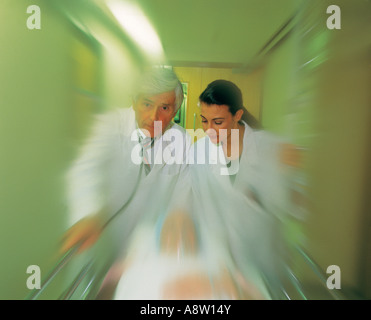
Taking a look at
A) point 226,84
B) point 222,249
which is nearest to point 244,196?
point 222,249

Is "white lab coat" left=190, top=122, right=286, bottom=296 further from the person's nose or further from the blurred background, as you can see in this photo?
the person's nose

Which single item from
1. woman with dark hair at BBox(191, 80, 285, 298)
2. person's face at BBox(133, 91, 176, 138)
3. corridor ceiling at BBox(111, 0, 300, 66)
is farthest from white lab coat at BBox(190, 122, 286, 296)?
corridor ceiling at BBox(111, 0, 300, 66)

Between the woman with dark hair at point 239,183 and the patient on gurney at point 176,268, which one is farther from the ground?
the woman with dark hair at point 239,183

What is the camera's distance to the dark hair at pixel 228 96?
0.63 meters

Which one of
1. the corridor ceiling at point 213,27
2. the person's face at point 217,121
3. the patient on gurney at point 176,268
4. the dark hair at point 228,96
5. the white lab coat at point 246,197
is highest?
the corridor ceiling at point 213,27

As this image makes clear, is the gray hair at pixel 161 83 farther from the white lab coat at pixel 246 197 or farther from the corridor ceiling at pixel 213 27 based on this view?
the white lab coat at pixel 246 197

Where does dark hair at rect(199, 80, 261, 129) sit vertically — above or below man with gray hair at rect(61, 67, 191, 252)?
above

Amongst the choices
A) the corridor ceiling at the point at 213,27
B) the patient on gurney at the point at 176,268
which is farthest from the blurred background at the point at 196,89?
the patient on gurney at the point at 176,268

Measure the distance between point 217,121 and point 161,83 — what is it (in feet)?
0.71

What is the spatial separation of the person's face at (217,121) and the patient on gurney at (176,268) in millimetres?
273

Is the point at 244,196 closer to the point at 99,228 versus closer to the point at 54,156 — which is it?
the point at 99,228

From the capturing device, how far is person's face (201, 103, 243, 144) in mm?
641

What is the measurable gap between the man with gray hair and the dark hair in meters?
0.09
